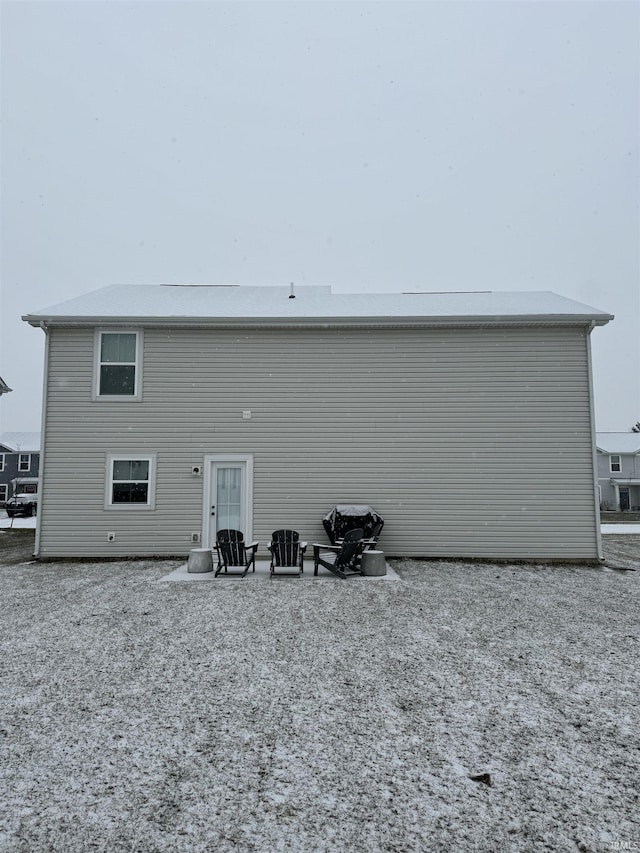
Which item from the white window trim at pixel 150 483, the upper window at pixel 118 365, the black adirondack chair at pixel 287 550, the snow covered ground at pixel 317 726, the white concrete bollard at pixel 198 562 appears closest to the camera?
the snow covered ground at pixel 317 726

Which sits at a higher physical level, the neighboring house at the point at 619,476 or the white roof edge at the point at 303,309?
the white roof edge at the point at 303,309

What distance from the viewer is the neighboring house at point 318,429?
934cm

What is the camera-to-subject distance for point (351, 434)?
9.53 meters

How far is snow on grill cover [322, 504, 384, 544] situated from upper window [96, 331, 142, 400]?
456 centimetres

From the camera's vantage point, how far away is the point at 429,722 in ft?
10.6

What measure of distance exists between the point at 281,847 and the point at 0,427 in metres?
86.6

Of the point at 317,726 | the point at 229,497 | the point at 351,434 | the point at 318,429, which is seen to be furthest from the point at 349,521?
the point at 317,726

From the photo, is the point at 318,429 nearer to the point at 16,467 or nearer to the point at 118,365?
the point at 118,365

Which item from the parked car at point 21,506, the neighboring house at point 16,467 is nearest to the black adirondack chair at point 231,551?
the parked car at point 21,506

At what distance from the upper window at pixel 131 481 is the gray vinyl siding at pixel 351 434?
0.53 feet

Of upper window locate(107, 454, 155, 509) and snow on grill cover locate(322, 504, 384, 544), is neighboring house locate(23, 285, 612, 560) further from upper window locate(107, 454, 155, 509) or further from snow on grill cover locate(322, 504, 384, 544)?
snow on grill cover locate(322, 504, 384, 544)

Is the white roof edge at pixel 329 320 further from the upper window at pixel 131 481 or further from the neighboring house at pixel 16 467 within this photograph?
the neighboring house at pixel 16 467

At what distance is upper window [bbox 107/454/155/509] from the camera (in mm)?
9391

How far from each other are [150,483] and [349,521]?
394 cm
